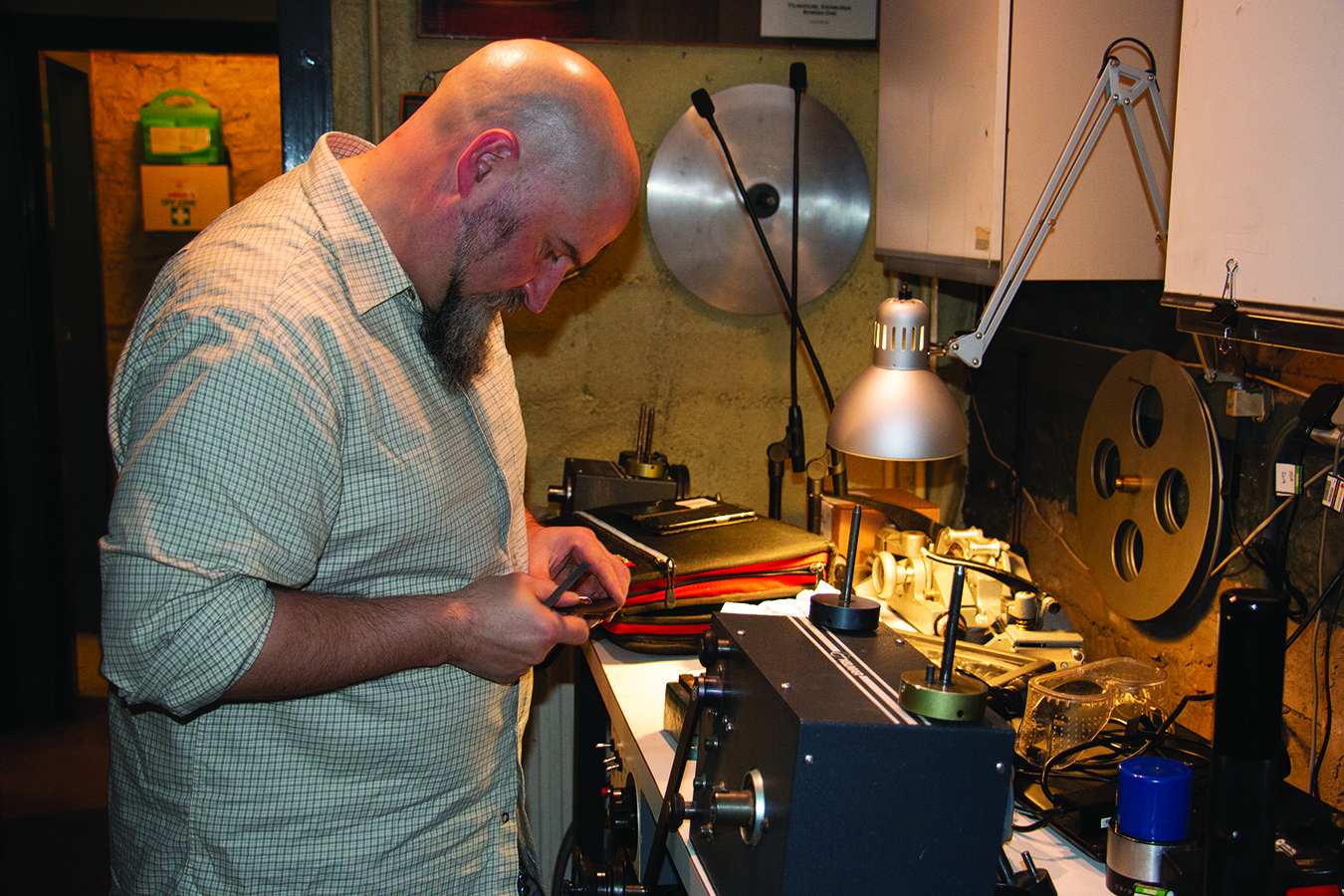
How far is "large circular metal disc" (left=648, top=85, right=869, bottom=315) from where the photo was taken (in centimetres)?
259

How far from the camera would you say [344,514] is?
119 cm

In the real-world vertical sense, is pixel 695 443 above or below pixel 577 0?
below

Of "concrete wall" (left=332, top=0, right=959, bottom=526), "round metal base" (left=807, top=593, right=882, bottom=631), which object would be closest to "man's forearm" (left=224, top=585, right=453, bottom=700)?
"round metal base" (left=807, top=593, right=882, bottom=631)

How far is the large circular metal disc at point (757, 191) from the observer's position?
2590 millimetres

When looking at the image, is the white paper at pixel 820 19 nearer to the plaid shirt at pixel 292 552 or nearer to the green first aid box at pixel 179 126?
the plaid shirt at pixel 292 552

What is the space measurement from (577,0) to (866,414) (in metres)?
1.39

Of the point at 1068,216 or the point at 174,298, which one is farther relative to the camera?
the point at 1068,216

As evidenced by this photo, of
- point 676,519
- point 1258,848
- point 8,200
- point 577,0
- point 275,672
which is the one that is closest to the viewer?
point 1258,848

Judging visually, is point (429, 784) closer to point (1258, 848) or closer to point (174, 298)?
point (174, 298)

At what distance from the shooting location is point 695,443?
277 centimetres

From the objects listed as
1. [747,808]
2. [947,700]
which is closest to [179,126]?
[747,808]

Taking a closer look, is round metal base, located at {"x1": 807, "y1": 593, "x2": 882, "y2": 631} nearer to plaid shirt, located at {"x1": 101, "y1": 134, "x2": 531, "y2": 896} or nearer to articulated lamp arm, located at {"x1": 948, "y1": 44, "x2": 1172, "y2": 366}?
plaid shirt, located at {"x1": 101, "y1": 134, "x2": 531, "y2": 896}

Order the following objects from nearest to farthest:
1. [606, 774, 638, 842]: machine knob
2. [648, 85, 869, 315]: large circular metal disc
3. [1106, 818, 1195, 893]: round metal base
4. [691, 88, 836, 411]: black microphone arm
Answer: [1106, 818, 1195, 893]: round metal base, [606, 774, 638, 842]: machine knob, [691, 88, 836, 411]: black microphone arm, [648, 85, 869, 315]: large circular metal disc

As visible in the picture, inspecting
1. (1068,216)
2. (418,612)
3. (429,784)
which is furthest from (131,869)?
(1068,216)
